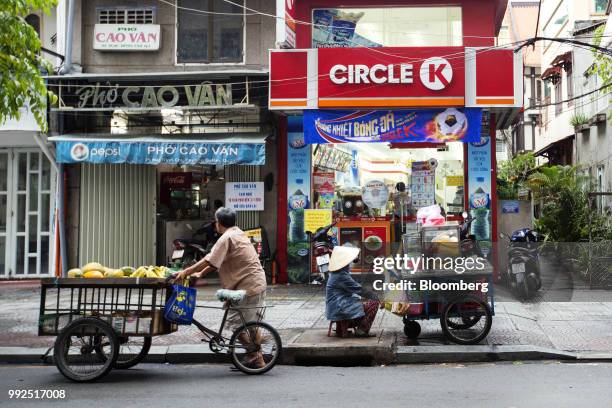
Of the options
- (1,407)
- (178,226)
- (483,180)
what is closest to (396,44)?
(483,180)

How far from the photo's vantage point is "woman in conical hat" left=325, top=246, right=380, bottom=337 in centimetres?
869

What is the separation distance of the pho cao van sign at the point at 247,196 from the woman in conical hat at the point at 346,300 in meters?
6.16

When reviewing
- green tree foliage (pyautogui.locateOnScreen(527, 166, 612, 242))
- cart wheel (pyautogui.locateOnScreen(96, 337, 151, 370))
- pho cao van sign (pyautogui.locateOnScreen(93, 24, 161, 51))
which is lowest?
cart wheel (pyautogui.locateOnScreen(96, 337, 151, 370))

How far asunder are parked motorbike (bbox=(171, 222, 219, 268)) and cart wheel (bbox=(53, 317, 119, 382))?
7204 millimetres

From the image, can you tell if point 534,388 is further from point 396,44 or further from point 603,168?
point 603,168

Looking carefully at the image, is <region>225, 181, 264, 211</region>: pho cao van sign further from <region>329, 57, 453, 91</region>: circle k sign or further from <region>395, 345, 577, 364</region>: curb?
<region>395, 345, 577, 364</region>: curb

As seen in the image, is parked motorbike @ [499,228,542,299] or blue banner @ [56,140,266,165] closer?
parked motorbike @ [499,228,542,299]

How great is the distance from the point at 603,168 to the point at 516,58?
255 inches

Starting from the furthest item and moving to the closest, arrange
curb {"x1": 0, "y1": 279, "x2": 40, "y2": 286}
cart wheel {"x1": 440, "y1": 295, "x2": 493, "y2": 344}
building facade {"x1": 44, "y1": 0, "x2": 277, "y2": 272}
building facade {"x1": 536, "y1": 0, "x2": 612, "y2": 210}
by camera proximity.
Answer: building facade {"x1": 536, "y1": 0, "x2": 612, "y2": 210}, curb {"x1": 0, "y1": 279, "x2": 40, "y2": 286}, building facade {"x1": 44, "y1": 0, "x2": 277, "y2": 272}, cart wheel {"x1": 440, "y1": 295, "x2": 493, "y2": 344}

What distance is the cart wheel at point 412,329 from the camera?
29.7 feet

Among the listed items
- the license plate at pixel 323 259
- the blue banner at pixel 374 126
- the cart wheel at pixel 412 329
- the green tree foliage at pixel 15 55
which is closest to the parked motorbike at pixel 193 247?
the license plate at pixel 323 259

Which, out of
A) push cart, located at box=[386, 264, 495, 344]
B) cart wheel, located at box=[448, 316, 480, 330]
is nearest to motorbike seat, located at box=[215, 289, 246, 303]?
push cart, located at box=[386, 264, 495, 344]

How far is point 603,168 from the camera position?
18.6 meters

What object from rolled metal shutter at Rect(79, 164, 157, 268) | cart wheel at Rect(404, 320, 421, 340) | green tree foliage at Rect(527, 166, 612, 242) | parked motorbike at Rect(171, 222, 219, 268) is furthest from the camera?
rolled metal shutter at Rect(79, 164, 157, 268)
